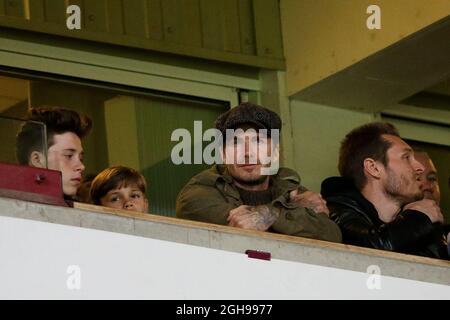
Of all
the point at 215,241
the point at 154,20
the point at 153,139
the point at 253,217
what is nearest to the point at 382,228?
the point at 253,217

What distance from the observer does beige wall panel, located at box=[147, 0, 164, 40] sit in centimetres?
602

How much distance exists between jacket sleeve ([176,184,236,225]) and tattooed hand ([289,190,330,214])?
21 cm

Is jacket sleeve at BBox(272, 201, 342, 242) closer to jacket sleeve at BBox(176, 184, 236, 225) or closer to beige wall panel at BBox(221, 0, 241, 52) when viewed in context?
jacket sleeve at BBox(176, 184, 236, 225)

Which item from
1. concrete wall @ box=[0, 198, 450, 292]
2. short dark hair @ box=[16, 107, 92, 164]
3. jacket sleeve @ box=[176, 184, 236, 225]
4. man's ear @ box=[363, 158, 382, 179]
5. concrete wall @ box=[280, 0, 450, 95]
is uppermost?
concrete wall @ box=[280, 0, 450, 95]

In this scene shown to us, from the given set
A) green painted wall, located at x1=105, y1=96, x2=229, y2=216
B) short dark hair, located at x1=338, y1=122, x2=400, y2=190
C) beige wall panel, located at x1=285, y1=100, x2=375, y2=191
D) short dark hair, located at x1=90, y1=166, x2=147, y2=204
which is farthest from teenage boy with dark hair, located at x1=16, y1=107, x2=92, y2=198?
beige wall panel, located at x1=285, y1=100, x2=375, y2=191

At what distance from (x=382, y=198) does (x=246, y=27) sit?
1422 millimetres

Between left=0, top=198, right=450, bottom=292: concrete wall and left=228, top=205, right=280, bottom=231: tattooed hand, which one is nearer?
left=0, top=198, right=450, bottom=292: concrete wall

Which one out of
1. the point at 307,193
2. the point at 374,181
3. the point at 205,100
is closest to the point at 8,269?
the point at 307,193

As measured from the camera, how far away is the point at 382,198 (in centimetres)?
513

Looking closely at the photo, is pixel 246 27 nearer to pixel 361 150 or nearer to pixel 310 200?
pixel 361 150

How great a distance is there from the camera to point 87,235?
12.9 feet
